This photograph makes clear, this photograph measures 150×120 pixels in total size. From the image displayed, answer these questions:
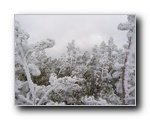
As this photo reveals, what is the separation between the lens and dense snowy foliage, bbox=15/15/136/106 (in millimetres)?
2398

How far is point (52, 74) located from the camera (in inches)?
95.1

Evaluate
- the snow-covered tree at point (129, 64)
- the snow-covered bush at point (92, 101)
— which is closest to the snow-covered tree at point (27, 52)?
the snow-covered bush at point (92, 101)

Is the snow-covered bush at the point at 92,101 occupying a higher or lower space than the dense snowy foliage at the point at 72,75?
lower

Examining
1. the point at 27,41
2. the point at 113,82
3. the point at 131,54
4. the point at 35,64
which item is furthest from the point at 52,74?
the point at 131,54

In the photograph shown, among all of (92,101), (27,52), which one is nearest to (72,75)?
(92,101)

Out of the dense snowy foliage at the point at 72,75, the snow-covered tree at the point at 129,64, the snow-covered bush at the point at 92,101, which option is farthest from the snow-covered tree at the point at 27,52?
the snow-covered tree at the point at 129,64

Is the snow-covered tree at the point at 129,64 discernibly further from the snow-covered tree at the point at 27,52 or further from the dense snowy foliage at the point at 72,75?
the snow-covered tree at the point at 27,52

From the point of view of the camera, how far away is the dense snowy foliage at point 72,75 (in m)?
2.40

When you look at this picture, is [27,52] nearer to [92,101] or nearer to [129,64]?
[92,101]

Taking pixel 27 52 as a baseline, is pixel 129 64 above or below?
below

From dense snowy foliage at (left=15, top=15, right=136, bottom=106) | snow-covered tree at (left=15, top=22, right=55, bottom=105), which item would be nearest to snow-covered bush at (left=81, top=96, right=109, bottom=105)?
dense snowy foliage at (left=15, top=15, right=136, bottom=106)

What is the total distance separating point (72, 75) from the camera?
2.41 metres
